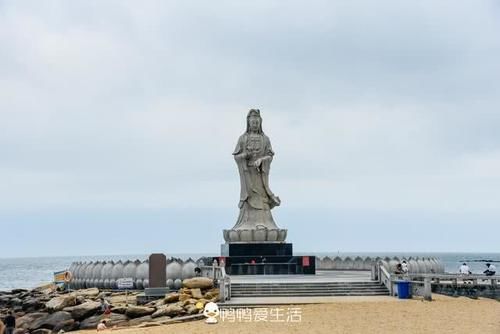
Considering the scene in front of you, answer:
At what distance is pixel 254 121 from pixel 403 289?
13429 millimetres

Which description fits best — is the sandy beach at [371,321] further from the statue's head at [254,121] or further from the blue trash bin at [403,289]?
the statue's head at [254,121]

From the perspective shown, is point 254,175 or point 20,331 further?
point 254,175

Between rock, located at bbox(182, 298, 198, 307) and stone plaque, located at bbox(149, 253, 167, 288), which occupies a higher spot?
stone plaque, located at bbox(149, 253, 167, 288)

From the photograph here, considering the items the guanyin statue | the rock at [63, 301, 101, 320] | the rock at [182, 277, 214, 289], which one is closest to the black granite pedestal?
the guanyin statue

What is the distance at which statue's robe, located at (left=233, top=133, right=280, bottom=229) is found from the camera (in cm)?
3269

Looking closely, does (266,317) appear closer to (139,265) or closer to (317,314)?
(317,314)

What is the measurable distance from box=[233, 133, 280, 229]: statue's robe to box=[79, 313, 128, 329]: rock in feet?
39.3

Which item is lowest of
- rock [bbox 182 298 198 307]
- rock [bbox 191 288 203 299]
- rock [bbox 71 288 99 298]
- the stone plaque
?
rock [bbox 182 298 198 307]

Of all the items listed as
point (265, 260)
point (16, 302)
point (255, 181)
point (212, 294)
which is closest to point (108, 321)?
point (212, 294)

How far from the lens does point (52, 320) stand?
22.2 metres

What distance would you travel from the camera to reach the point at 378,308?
1984 centimetres

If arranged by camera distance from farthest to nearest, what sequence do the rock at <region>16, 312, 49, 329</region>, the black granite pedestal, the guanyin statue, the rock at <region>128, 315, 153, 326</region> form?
the guanyin statue → the black granite pedestal → the rock at <region>16, 312, 49, 329</region> → the rock at <region>128, 315, 153, 326</region>

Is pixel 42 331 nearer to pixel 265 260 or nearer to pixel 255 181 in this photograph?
pixel 265 260

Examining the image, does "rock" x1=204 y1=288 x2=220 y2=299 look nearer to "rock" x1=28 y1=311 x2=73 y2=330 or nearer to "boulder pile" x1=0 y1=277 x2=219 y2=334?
"boulder pile" x1=0 y1=277 x2=219 y2=334
